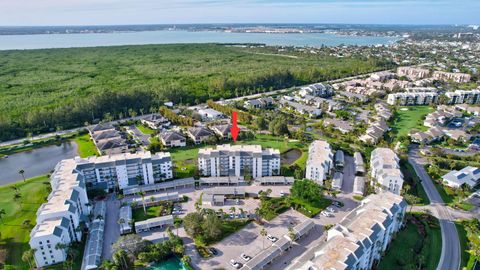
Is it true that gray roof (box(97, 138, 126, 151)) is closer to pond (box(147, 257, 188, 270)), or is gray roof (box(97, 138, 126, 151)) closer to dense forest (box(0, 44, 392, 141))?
dense forest (box(0, 44, 392, 141))

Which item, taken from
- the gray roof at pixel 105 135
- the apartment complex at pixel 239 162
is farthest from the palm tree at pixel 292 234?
the gray roof at pixel 105 135

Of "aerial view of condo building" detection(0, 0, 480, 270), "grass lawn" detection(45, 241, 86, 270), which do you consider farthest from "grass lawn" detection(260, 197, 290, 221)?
"grass lawn" detection(45, 241, 86, 270)

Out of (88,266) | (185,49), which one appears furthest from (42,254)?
(185,49)

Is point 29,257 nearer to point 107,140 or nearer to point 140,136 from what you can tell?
point 107,140

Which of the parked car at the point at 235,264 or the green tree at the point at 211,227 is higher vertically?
the green tree at the point at 211,227

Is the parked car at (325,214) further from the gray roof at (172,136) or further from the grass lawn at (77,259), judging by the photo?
the gray roof at (172,136)

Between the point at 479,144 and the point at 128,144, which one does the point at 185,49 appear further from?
the point at 479,144
